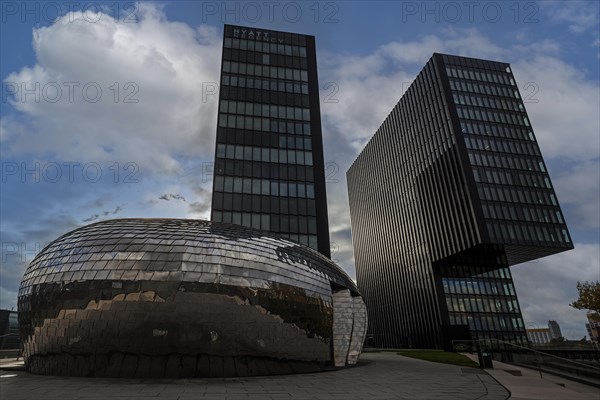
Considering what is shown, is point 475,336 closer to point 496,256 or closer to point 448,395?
point 496,256

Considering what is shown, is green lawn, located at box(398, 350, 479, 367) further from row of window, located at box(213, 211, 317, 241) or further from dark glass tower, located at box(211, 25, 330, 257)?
row of window, located at box(213, 211, 317, 241)

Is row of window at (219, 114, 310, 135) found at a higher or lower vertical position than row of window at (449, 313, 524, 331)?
higher

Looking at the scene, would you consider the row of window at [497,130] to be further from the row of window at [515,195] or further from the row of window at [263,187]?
the row of window at [263,187]

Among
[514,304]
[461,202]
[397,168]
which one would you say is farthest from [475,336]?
[397,168]

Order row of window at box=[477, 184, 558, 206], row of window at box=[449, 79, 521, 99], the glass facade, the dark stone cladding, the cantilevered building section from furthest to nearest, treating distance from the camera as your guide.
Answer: row of window at box=[449, 79, 521, 99] → row of window at box=[477, 184, 558, 206] → the cantilevered building section → the glass facade → the dark stone cladding

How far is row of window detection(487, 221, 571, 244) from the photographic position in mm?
66750

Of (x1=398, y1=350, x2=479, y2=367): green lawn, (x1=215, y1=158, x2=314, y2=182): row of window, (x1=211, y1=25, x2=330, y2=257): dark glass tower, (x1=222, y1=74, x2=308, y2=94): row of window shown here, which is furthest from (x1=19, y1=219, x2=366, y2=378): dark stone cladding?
(x1=222, y1=74, x2=308, y2=94): row of window

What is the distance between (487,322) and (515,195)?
2775 cm

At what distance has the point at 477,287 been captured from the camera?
256ft

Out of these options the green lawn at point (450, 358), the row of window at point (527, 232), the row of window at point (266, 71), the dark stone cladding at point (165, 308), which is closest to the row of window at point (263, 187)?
the row of window at point (266, 71)

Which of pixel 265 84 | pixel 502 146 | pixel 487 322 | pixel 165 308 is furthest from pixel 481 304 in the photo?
pixel 165 308

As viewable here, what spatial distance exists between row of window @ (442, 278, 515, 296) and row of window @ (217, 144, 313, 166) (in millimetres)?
45587

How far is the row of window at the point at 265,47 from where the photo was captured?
221ft

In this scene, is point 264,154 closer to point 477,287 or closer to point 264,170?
point 264,170
